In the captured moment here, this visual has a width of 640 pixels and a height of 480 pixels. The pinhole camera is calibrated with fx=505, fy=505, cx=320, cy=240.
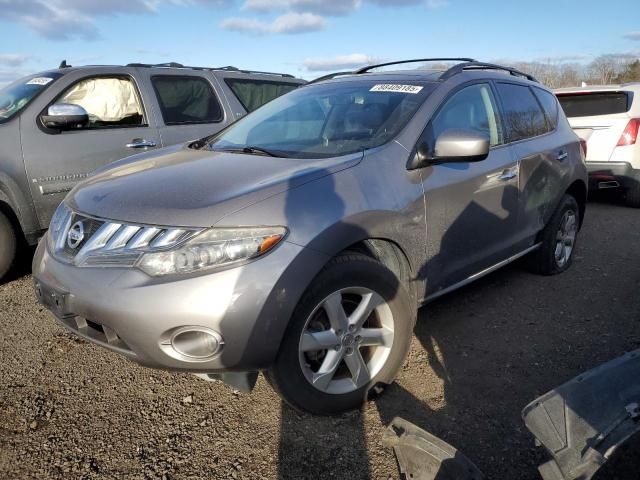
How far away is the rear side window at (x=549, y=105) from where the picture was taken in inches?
159

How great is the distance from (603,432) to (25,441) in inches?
91.6

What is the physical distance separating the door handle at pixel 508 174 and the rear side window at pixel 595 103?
165 inches

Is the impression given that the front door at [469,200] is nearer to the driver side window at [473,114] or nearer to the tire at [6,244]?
the driver side window at [473,114]

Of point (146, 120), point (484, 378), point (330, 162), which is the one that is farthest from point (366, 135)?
point (146, 120)

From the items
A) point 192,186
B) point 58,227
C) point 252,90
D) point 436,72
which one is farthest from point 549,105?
point 58,227

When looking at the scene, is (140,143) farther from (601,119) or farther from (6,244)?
(601,119)

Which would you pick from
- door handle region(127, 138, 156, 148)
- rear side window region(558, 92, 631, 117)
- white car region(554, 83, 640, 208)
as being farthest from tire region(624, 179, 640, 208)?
door handle region(127, 138, 156, 148)

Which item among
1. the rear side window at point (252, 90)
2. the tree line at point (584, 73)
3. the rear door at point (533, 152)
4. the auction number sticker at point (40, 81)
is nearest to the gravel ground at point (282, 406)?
the rear door at point (533, 152)

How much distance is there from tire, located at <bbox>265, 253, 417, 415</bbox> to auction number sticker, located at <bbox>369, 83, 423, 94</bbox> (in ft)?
3.89

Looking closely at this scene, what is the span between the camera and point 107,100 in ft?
15.2

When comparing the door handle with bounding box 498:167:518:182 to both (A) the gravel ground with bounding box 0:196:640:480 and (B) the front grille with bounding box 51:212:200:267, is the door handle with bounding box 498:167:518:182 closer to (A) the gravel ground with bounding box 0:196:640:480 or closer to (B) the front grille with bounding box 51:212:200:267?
(A) the gravel ground with bounding box 0:196:640:480

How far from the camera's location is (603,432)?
1.58 metres

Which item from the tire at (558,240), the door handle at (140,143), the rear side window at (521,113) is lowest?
the tire at (558,240)

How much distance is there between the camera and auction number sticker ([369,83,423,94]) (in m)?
2.99
